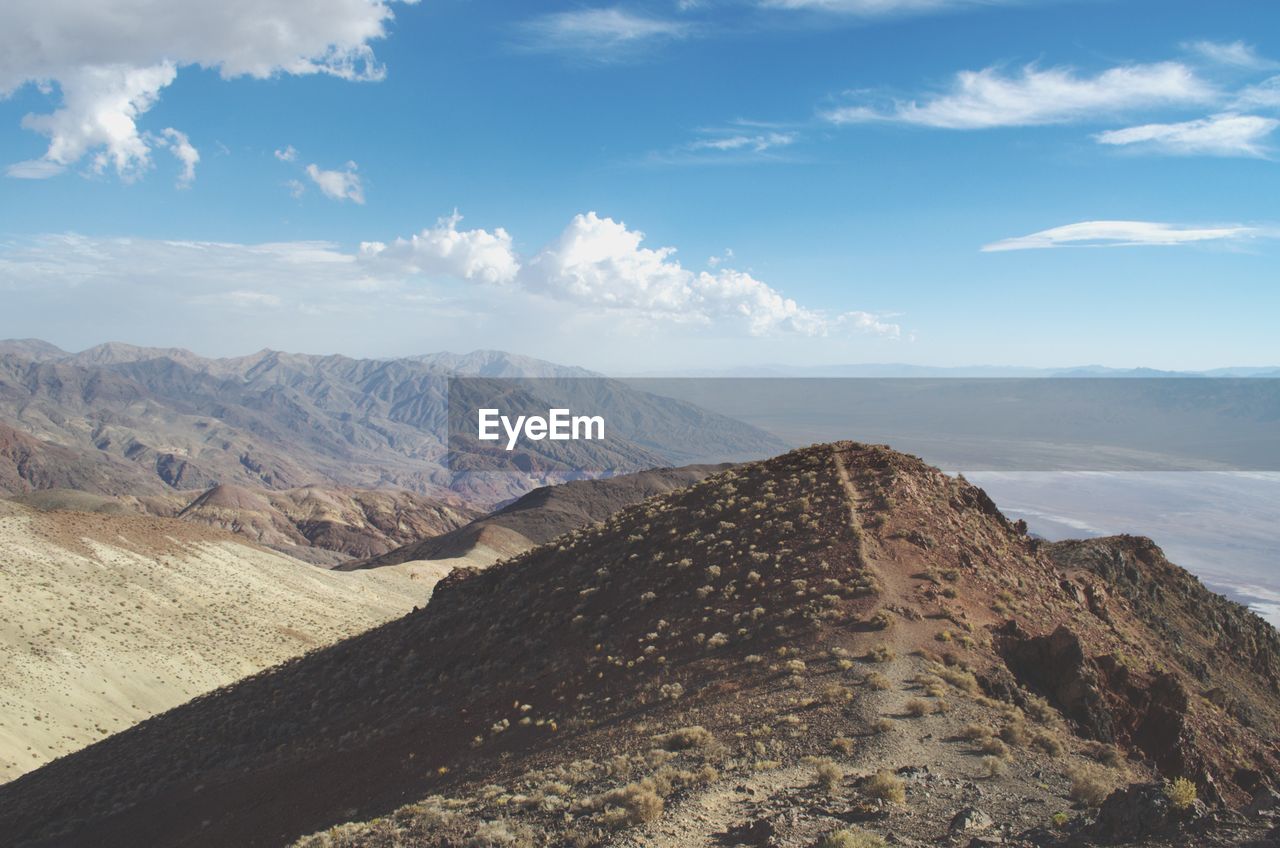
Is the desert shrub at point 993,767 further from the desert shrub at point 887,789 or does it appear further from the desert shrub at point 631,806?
the desert shrub at point 631,806

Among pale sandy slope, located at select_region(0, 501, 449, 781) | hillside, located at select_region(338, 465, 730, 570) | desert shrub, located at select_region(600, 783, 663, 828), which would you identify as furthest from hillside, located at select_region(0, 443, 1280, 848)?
hillside, located at select_region(338, 465, 730, 570)

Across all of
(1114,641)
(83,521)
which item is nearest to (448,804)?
(1114,641)

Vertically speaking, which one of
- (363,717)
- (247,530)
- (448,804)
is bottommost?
(247,530)

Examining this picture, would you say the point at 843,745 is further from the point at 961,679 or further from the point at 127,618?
the point at 127,618

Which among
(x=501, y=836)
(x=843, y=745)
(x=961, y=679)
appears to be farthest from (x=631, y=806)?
(x=961, y=679)

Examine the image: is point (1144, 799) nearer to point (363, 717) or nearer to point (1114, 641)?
point (1114, 641)

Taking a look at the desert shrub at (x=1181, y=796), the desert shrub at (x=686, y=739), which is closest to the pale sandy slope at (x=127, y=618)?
the desert shrub at (x=686, y=739)
